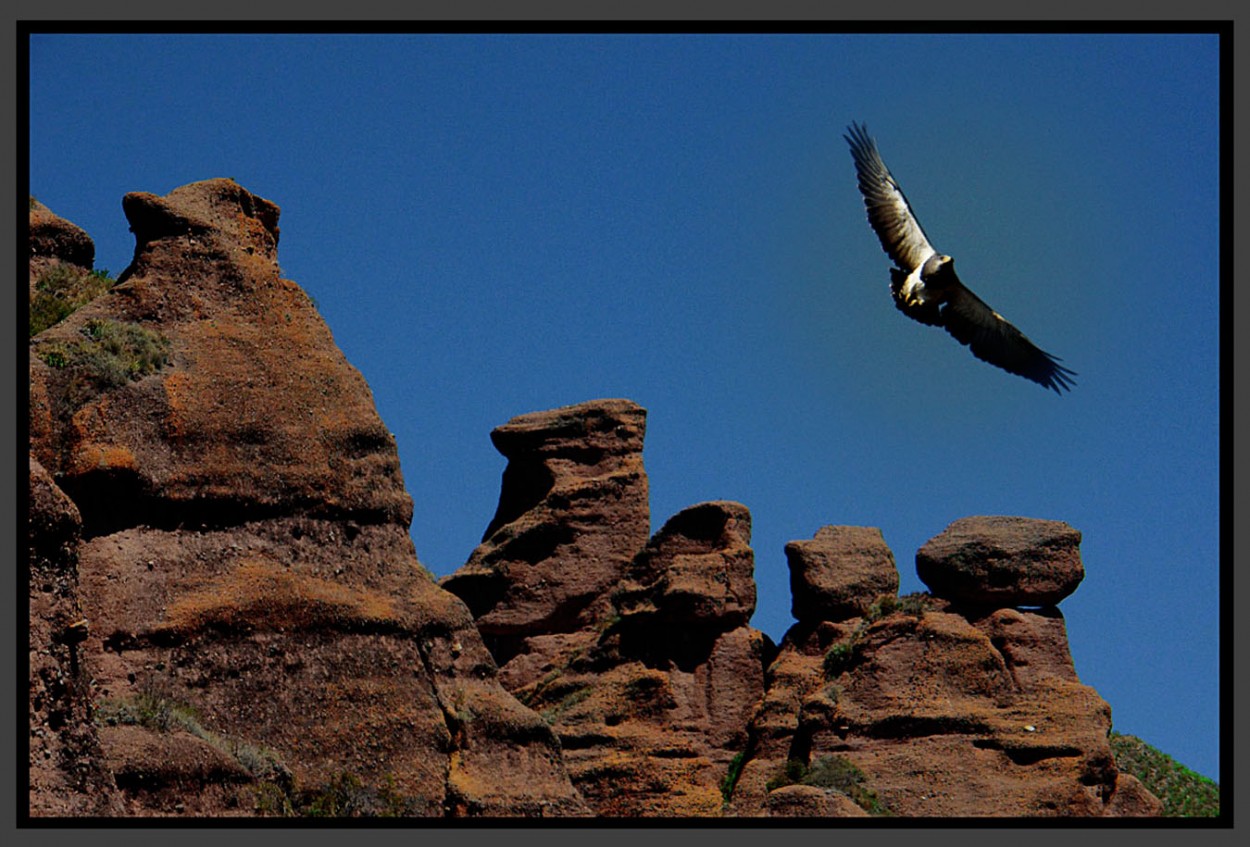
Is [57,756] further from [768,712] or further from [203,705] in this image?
[768,712]

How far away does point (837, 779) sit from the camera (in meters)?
46.3

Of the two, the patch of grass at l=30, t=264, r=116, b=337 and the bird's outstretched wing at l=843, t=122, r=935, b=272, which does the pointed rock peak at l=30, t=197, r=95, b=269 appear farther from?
the bird's outstretched wing at l=843, t=122, r=935, b=272

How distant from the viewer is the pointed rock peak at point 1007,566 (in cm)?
5162

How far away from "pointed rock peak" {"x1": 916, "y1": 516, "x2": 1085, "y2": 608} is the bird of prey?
20761mm

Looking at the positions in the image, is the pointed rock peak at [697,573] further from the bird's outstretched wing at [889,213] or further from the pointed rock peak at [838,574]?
the bird's outstretched wing at [889,213]

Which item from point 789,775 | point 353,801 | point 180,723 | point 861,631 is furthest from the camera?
point 861,631

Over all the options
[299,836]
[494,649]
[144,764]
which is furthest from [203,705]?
[494,649]

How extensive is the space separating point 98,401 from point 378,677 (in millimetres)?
5797

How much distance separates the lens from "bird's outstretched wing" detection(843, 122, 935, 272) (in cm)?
3131

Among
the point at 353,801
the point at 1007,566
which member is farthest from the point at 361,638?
the point at 1007,566

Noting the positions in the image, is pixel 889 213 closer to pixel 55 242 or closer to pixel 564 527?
pixel 55 242

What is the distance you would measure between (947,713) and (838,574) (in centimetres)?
692

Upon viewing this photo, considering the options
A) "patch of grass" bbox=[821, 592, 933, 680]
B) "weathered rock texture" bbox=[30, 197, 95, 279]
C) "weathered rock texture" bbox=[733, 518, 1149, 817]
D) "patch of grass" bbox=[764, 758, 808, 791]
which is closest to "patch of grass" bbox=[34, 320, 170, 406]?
"weathered rock texture" bbox=[30, 197, 95, 279]

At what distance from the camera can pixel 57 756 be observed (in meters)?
21.8
